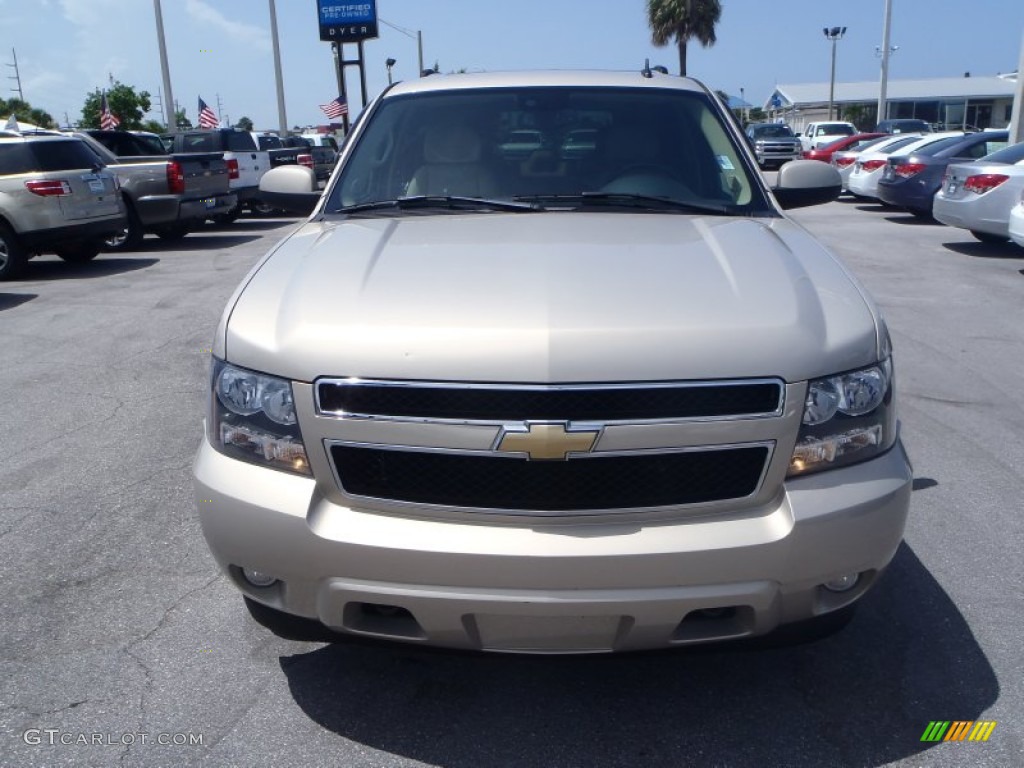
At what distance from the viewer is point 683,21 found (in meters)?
46.7

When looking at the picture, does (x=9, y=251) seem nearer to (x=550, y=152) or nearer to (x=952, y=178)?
(x=550, y=152)

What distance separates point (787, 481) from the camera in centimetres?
251

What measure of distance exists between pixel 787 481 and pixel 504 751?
1103 mm

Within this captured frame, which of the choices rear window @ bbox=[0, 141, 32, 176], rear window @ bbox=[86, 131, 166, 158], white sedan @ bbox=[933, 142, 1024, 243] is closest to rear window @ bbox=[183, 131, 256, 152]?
rear window @ bbox=[86, 131, 166, 158]

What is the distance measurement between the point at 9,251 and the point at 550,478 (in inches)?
455

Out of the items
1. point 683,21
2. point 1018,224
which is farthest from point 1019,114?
point 683,21

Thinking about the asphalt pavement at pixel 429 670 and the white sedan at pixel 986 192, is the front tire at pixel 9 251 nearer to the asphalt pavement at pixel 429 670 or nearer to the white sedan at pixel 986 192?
the asphalt pavement at pixel 429 670

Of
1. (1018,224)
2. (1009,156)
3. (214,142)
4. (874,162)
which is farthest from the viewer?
(214,142)

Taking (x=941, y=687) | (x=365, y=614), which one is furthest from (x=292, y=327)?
(x=941, y=687)

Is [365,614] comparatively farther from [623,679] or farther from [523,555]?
[623,679]

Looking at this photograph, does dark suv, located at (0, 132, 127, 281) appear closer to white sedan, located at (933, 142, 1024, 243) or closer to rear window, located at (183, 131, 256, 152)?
rear window, located at (183, 131, 256, 152)

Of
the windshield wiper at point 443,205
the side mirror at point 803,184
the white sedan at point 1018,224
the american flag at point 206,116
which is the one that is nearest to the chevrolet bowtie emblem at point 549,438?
the windshield wiper at point 443,205

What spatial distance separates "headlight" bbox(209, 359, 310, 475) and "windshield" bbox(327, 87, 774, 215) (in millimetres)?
1392

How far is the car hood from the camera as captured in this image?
7.98 feet
